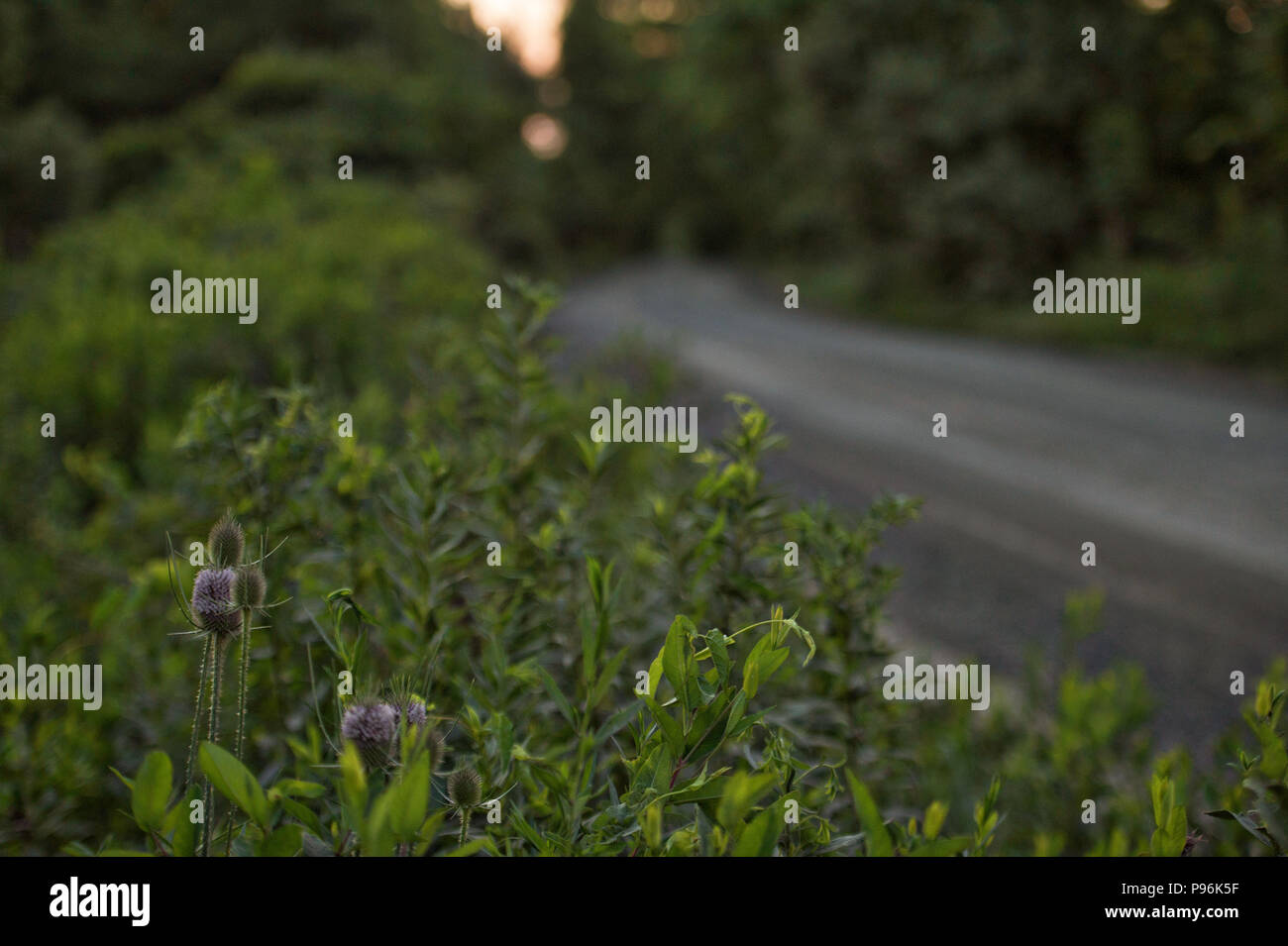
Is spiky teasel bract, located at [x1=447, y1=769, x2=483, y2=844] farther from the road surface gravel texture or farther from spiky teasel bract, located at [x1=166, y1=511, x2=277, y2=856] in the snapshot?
the road surface gravel texture

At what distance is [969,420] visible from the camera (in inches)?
371

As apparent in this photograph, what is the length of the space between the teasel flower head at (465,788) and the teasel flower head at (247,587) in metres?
0.26

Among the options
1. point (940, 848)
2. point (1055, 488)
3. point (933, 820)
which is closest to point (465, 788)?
point (940, 848)

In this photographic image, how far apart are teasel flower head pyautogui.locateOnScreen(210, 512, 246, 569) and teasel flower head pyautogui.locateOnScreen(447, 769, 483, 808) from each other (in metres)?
0.32

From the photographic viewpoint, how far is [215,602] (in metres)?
0.88

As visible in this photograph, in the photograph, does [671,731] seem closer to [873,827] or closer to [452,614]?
[873,827]

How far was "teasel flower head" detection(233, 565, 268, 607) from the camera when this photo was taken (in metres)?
0.88

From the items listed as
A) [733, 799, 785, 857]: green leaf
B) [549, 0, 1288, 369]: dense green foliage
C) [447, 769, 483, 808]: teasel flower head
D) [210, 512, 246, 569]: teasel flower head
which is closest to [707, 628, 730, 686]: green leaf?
[733, 799, 785, 857]: green leaf

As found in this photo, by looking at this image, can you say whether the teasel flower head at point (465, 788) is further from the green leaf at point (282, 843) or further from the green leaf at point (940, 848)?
the green leaf at point (940, 848)

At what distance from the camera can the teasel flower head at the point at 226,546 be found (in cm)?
92

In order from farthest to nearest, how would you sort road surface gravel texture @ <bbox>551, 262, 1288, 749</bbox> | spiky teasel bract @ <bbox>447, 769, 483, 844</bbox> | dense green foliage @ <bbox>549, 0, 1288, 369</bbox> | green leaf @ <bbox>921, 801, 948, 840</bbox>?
dense green foliage @ <bbox>549, 0, 1288, 369</bbox> < road surface gravel texture @ <bbox>551, 262, 1288, 749</bbox> < green leaf @ <bbox>921, 801, 948, 840</bbox> < spiky teasel bract @ <bbox>447, 769, 483, 844</bbox>

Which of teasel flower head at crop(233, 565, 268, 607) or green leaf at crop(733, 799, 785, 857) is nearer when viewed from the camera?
green leaf at crop(733, 799, 785, 857)
